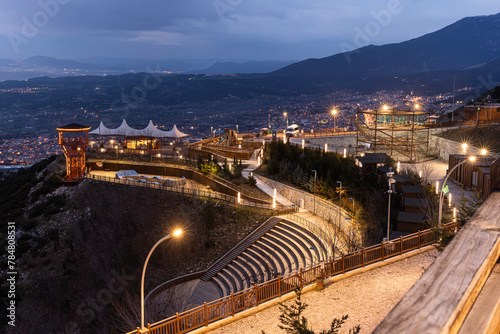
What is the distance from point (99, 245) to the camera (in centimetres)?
3488

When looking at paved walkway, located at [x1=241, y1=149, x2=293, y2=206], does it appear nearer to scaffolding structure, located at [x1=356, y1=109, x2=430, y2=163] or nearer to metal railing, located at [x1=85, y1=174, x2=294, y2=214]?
metal railing, located at [x1=85, y1=174, x2=294, y2=214]

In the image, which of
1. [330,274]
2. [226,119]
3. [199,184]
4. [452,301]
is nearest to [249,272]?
[330,274]

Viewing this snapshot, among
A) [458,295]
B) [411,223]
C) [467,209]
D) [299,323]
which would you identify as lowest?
[411,223]

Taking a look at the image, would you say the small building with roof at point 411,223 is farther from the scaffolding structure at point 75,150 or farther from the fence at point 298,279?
the scaffolding structure at point 75,150

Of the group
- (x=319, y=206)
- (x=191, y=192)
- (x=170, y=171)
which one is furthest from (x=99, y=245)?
(x=319, y=206)

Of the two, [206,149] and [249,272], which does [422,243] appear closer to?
[249,272]

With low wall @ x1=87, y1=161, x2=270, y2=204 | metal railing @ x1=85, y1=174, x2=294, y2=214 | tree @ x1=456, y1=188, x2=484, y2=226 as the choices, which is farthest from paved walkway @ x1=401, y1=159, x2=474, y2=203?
tree @ x1=456, y1=188, x2=484, y2=226

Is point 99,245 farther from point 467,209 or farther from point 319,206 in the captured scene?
point 467,209

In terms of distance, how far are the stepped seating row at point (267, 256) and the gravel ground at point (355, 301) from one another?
22.9 ft

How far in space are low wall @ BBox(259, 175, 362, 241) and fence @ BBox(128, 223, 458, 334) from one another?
7303 millimetres

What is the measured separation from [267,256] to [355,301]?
13177 mm

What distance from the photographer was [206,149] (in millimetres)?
50469

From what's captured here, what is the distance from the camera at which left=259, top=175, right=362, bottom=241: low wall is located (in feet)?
87.6

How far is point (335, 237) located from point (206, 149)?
93.0 ft
